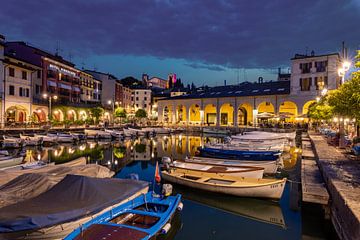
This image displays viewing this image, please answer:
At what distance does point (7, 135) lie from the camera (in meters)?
36.2

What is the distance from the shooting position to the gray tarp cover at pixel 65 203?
7359 mm

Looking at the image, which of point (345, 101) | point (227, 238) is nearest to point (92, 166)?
point (227, 238)

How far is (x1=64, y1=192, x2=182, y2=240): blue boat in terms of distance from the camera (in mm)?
7789

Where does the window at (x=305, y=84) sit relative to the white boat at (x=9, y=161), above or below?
above

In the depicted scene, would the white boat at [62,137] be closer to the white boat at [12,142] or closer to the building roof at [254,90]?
the white boat at [12,142]

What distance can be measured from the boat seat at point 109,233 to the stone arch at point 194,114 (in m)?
62.6

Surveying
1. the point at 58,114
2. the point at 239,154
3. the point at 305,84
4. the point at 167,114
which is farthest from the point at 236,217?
the point at 167,114

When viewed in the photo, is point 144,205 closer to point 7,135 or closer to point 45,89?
point 7,135

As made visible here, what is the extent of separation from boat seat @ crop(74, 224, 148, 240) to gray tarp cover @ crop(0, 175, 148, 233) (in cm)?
51

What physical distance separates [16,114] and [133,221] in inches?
1797

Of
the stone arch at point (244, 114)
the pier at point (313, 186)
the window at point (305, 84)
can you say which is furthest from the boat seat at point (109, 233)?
the stone arch at point (244, 114)

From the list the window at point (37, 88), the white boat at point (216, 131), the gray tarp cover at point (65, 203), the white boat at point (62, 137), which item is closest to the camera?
the gray tarp cover at point (65, 203)

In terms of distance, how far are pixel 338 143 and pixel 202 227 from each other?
18.4m

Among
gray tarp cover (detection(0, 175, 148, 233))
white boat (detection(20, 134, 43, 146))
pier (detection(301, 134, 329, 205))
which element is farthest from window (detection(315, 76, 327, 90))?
gray tarp cover (detection(0, 175, 148, 233))
